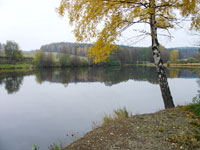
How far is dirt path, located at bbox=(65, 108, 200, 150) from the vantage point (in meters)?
3.37

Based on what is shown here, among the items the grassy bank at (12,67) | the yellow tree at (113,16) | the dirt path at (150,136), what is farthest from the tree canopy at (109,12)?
the grassy bank at (12,67)

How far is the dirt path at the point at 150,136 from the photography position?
337 cm

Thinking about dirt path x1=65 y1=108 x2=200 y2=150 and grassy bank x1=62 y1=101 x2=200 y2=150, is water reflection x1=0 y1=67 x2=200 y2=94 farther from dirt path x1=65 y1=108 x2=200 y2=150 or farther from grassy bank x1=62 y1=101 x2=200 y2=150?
dirt path x1=65 y1=108 x2=200 y2=150

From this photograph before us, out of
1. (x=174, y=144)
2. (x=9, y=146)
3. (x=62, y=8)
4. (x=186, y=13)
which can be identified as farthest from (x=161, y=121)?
(x=9, y=146)

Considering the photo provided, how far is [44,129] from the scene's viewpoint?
757cm

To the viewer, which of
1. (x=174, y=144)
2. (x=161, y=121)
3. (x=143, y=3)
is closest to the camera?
(x=174, y=144)

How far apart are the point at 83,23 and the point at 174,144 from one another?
4.90m

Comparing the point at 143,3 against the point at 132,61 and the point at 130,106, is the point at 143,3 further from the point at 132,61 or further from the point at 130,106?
the point at 132,61

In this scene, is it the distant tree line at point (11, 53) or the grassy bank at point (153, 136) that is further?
the distant tree line at point (11, 53)

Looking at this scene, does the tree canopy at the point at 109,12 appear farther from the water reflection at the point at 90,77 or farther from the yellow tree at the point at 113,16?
the water reflection at the point at 90,77

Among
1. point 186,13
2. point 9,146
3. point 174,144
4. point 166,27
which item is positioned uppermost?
point 186,13

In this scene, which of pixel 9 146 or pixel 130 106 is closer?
pixel 9 146

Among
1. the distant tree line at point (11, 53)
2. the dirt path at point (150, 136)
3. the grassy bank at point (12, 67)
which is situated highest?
the distant tree line at point (11, 53)

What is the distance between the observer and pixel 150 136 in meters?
3.84
